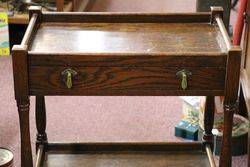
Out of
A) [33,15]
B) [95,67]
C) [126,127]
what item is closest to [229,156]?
[95,67]

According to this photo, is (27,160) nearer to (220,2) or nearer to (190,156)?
(190,156)

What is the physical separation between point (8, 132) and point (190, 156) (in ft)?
3.27

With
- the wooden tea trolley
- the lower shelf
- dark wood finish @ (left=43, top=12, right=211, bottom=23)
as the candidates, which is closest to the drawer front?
the wooden tea trolley

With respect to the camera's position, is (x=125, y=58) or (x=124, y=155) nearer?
(x=125, y=58)

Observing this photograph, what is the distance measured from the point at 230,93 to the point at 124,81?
0.34 metres

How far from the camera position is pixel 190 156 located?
2.34 meters

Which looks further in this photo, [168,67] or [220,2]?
[220,2]

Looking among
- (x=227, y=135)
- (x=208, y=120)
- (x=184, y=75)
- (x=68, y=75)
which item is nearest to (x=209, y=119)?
(x=208, y=120)

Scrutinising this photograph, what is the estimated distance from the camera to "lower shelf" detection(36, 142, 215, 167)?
2.29 metres

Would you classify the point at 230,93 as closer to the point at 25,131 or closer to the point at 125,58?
the point at 125,58

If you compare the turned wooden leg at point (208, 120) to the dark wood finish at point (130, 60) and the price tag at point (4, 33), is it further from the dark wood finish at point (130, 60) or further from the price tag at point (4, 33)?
the price tag at point (4, 33)

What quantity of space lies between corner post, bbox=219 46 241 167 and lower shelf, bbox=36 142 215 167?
0.36m

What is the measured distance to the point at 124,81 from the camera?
6.06 ft

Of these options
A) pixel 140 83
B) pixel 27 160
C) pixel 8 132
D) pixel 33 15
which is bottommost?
pixel 8 132
